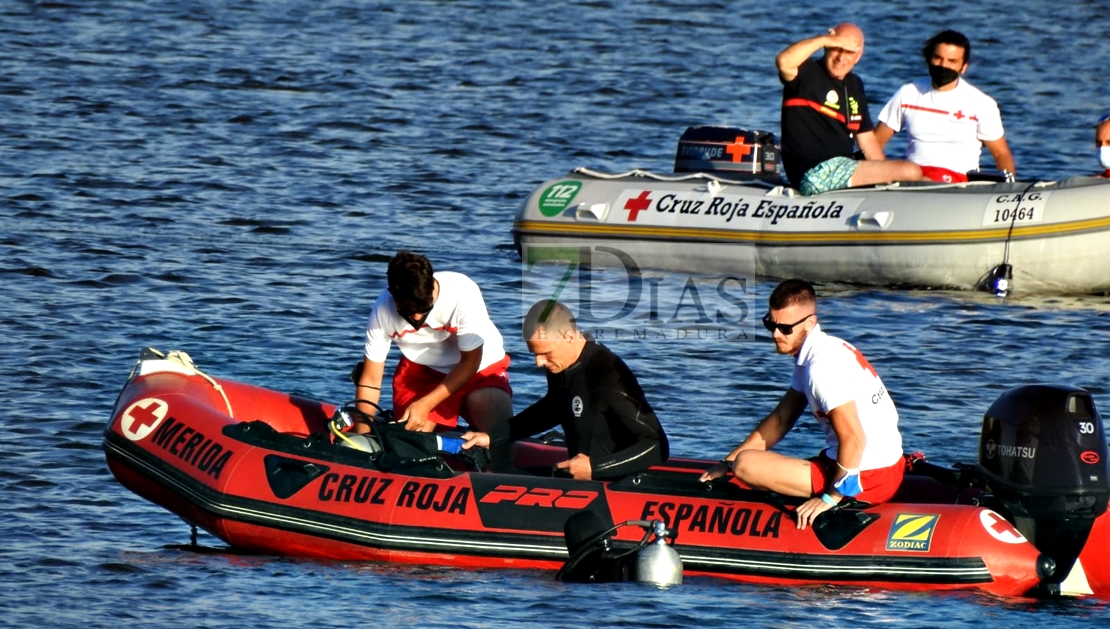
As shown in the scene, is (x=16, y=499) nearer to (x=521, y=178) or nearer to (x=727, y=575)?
(x=727, y=575)

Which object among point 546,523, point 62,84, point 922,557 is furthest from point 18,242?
point 922,557

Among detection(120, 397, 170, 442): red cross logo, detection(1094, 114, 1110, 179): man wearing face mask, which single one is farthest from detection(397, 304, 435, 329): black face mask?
detection(1094, 114, 1110, 179): man wearing face mask

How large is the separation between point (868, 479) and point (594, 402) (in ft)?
3.56

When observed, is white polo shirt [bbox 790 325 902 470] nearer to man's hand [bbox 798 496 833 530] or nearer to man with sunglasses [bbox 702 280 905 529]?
man with sunglasses [bbox 702 280 905 529]

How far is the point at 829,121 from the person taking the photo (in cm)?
1089

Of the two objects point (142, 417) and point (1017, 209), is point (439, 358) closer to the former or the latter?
point (142, 417)

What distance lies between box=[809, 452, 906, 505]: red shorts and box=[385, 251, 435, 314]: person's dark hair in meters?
1.74

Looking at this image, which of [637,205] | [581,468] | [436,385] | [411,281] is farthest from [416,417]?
[637,205]

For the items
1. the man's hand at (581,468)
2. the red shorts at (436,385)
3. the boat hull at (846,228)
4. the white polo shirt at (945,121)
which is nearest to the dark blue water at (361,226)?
the boat hull at (846,228)

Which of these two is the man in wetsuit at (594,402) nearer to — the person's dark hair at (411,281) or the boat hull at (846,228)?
the person's dark hair at (411,281)

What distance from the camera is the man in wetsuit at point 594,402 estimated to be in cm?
679

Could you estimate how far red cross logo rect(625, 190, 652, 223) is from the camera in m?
11.6

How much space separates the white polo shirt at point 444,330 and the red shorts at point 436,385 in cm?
4

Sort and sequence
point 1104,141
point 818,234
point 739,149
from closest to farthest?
1. point 1104,141
2. point 818,234
3. point 739,149
